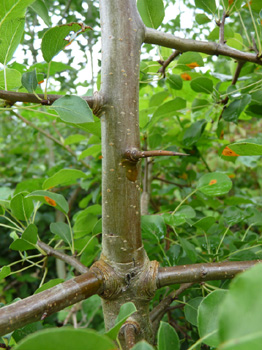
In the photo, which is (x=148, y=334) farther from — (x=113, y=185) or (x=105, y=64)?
(x=105, y=64)

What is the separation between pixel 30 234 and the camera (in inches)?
20.8

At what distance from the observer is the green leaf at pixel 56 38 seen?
16.3 inches

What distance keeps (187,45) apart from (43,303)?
0.48 m

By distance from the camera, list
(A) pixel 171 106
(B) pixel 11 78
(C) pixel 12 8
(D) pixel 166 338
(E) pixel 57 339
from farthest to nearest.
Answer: (A) pixel 171 106
(B) pixel 11 78
(C) pixel 12 8
(D) pixel 166 338
(E) pixel 57 339

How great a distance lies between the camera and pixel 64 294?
1.26ft

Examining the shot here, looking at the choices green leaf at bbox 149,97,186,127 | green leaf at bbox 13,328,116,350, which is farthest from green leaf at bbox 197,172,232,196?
green leaf at bbox 13,328,116,350

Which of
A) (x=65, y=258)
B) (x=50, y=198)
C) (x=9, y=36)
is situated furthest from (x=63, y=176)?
(x=9, y=36)

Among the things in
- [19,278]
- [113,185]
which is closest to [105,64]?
[113,185]

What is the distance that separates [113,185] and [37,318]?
0.66 ft

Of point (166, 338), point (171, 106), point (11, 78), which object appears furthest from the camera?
point (171, 106)

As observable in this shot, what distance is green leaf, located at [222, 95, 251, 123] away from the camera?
0.65 m

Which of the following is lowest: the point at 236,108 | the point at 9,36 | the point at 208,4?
the point at 236,108

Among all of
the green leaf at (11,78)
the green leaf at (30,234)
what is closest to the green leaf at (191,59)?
the green leaf at (11,78)

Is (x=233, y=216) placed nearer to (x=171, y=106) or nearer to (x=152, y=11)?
(x=171, y=106)
